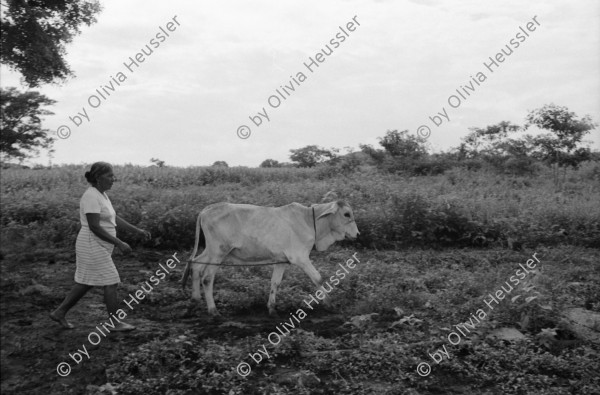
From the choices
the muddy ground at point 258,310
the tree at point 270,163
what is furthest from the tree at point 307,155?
the muddy ground at point 258,310

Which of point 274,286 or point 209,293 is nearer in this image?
point 209,293

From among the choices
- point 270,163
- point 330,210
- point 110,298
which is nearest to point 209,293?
point 110,298

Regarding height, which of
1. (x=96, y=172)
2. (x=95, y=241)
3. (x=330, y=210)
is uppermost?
(x=96, y=172)

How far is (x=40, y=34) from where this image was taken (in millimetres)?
11398

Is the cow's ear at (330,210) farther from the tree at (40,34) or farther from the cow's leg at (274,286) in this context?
the tree at (40,34)

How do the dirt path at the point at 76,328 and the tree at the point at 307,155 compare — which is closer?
the dirt path at the point at 76,328

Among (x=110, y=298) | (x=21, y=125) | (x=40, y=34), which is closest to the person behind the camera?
(x=110, y=298)

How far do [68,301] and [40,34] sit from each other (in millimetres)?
7463

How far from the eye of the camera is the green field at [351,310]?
5324 mm

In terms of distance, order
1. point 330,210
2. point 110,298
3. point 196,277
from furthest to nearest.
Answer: point 330,210 < point 196,277 < point 110,298

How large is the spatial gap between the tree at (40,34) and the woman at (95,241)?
6.75m

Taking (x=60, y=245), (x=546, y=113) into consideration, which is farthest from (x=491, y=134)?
(x=60, y=245)

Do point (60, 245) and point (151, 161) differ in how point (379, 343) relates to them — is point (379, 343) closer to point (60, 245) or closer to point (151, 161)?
point (60, 245)

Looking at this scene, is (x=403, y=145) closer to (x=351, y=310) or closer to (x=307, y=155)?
(x=307, y=155)
